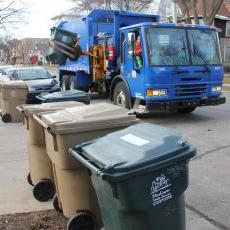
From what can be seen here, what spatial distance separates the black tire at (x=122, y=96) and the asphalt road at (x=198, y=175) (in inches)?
43.1

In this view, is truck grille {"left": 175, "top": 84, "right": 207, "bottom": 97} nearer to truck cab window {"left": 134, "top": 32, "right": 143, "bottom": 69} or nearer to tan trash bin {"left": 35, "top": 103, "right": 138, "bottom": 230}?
truck cab window {"left": 134, "top": 32, "right": 143, "bottom": 69}

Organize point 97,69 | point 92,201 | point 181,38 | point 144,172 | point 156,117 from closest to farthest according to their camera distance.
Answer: point 144,172, point 92,201, point 181,38, point 156,117, point 97,69

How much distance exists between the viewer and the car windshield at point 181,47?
11562mm

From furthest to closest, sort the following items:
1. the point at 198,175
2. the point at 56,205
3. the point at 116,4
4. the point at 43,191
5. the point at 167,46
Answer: the point at 116,4, the point at 167,46, the point at 198,175, the point at 43,191, the point at 56,205

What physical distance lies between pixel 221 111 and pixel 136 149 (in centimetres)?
1107

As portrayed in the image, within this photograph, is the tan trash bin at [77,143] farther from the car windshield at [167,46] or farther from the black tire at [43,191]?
the car windshield at [167,46]

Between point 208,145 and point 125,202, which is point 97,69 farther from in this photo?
point 125,202

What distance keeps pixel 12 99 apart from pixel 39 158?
27.8 ft

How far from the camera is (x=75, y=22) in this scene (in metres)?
17.6

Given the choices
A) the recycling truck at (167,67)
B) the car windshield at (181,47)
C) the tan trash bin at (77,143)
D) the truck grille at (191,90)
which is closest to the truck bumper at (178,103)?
the recycling truck at (167,67)

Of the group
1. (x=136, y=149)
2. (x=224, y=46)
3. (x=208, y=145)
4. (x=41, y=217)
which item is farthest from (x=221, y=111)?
(x=224, y=46)

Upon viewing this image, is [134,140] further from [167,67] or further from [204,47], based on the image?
[204,47]

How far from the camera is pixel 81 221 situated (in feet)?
15.1

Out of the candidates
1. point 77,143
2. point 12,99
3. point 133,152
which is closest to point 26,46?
point 12,99
